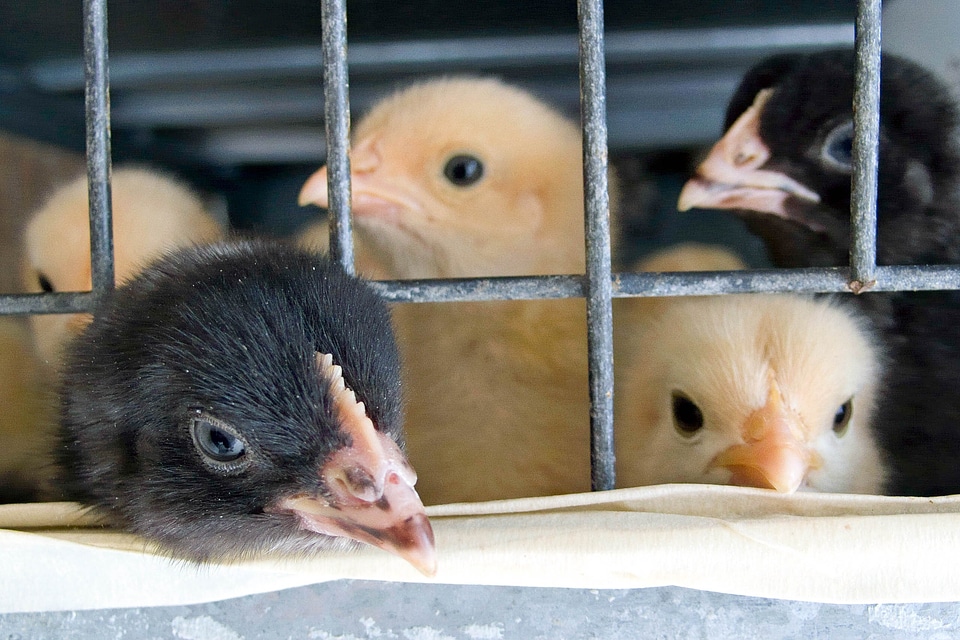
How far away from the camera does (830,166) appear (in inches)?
63.6

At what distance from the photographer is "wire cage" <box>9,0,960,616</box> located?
1.15 meters

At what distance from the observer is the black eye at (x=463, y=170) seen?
172cm

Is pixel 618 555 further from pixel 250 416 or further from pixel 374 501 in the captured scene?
pixel 250 416

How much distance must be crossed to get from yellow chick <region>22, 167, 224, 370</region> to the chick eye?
3.84ft

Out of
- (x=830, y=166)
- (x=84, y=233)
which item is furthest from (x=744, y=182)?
(x=84, y=233)

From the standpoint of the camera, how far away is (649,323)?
5.59ft

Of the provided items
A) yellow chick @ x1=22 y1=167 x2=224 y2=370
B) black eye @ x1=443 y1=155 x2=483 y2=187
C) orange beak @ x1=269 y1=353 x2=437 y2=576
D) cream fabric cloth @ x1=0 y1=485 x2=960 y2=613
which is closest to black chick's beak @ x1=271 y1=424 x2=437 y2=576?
orange beak @ x1=269 y1=353 x2=437 y2=576

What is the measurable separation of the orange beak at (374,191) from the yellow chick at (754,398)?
58 cm

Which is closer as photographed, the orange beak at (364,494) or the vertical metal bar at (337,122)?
the orange beak at (364,494)

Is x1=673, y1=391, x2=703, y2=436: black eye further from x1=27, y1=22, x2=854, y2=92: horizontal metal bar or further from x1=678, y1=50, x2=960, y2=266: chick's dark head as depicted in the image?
x1=27, y1=22, x2=854, y2=92: horizontal metal bar

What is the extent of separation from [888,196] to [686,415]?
2.10 feet

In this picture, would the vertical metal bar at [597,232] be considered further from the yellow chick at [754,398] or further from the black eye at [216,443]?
the black eye at [216,443]

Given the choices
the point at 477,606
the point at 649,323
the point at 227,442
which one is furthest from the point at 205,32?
the point at 477,606

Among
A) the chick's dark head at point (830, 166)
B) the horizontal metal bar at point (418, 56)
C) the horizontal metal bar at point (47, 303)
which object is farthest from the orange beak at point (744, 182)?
the horizontal metal bar at point (47, 303)
